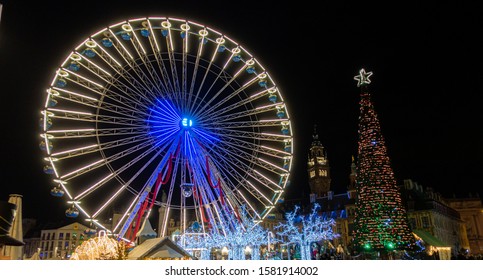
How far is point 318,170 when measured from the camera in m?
101

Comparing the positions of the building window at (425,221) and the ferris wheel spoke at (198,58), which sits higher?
the ferris wheel spoke at (198,58)

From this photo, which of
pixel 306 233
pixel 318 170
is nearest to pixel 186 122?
pixel 306 233

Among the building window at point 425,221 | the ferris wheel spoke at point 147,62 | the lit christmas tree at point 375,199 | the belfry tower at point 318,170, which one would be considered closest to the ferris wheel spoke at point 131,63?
the ferris wheel spoke at point 147,62

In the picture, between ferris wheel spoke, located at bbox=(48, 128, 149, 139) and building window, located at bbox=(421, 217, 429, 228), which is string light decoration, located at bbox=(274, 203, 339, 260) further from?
ferris wheel spoke, located at bbox=(48, 128, 149, 139)

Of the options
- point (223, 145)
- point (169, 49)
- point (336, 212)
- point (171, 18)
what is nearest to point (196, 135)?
point (223, 145)

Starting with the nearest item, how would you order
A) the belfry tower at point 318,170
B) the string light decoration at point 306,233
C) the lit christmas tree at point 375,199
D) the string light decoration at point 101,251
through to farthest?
the string light decoration at point 101,251, the lit christmas tree at point 375,199, the string light decoration at point 306,233, the belfry tower at point 318,170

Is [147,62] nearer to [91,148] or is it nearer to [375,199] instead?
[91,148]

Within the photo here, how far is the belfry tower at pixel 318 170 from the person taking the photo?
9919 centimetres

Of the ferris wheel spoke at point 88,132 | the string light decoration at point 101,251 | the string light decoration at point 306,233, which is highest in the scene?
the ferris wheel spoke at point 88,132

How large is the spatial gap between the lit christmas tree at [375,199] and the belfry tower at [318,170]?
66.7 metres

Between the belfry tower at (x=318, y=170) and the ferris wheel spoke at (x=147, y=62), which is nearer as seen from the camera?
the ferris wheel spoke at (x=147, y=62)

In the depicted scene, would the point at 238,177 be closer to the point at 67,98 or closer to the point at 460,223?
the point at 67,98

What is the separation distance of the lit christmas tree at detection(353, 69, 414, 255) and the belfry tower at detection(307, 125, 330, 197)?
6666cm

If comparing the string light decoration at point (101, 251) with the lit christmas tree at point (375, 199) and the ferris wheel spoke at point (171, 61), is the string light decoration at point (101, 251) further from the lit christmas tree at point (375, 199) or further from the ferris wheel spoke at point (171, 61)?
the lit christmas tree at point (375, 199)
